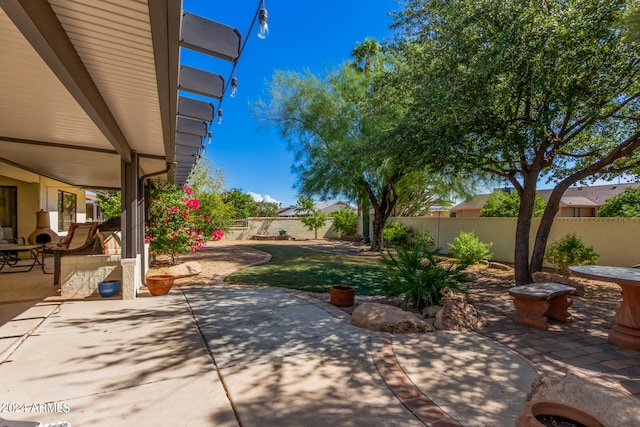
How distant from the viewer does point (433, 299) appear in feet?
17.0

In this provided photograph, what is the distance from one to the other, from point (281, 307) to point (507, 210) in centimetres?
1974

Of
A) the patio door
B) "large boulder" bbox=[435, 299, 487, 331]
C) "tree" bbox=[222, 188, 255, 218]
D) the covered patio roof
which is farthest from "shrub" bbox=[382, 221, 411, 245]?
"tree" bbox=[222, 188, 255, 218]

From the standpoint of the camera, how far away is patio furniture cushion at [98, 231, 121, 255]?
21.0ft

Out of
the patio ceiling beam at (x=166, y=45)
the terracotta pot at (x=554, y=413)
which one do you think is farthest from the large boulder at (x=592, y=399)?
the patio ceiling beam at (x=166, y=45)

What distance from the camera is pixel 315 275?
8.41 m

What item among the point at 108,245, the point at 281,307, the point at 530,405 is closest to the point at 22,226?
the point at 108,245

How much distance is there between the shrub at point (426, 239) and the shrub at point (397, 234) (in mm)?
795

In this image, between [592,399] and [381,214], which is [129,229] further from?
[381,214]

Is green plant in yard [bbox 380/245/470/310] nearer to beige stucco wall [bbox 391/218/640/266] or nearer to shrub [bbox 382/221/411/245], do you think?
beige stucco wall [bbox 391/218/640/266]

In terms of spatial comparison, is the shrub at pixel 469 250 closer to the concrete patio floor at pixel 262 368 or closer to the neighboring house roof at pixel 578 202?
the concrete patio floor at pixel 262 368

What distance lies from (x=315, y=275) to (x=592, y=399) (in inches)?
265

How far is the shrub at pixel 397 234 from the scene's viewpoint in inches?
603

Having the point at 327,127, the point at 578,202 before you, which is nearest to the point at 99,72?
the point at 327,127

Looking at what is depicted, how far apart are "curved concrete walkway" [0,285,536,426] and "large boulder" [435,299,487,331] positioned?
20cm
